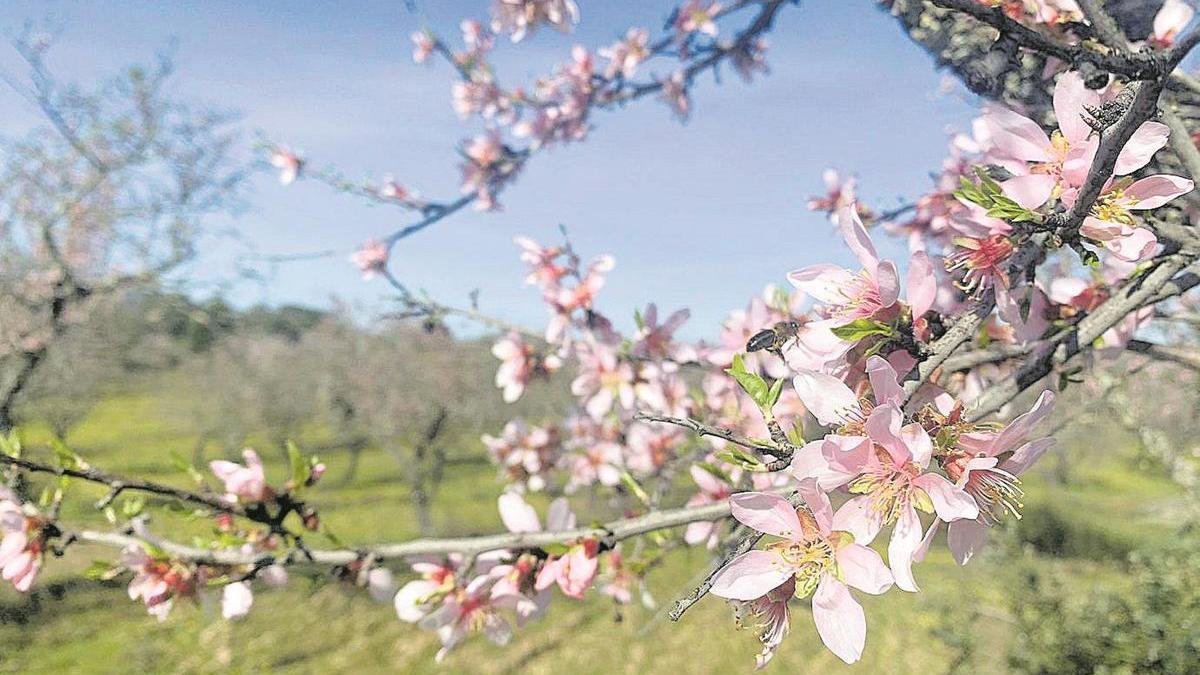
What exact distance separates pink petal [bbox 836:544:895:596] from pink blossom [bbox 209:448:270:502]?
1.24 m

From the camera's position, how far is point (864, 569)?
0.73m

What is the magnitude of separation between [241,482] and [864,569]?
1.29m

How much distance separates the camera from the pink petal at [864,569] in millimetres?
711

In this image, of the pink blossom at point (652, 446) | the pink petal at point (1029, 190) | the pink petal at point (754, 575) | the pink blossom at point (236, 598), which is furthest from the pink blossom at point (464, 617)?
the pink blossom at point (652, 446)

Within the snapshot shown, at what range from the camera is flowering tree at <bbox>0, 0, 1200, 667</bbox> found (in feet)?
2.34

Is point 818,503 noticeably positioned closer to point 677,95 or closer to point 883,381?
point 883,381

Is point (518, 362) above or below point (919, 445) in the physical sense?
below

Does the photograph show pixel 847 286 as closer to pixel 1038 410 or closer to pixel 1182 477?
pixel 1038 410

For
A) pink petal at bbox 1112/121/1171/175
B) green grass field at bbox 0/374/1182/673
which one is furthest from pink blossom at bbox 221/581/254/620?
green grass field at bbox 0/374/1182/673

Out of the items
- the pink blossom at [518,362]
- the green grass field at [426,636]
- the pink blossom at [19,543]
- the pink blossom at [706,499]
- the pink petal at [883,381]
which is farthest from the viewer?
the green grass field at [426,636]

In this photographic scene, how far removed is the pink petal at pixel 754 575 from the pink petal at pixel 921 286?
33cm

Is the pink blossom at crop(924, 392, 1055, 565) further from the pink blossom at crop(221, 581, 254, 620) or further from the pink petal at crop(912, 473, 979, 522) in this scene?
the pink blossom at crop(221, 581, 254, 620)

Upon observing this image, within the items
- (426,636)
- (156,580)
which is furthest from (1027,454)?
(426,636)

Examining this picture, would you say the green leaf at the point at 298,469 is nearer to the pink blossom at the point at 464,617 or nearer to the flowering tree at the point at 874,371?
the flowering tree at the point at 874,371
